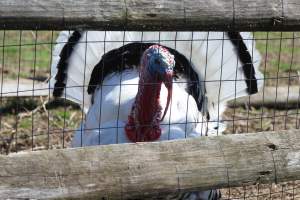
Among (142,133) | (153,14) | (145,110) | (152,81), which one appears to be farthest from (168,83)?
(153,14)

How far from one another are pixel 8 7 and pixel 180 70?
203 centimetres

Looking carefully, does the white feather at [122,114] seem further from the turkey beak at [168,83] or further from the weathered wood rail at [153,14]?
the weathered wood rail at [153,14]

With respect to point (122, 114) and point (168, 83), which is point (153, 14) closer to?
point (168, 83)

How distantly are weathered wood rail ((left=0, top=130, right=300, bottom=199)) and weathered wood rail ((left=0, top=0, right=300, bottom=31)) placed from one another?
1.52 feet

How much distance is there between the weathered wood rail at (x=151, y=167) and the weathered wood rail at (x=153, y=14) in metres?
0.46

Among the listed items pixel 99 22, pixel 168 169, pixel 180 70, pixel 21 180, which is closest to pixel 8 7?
pixel 99 22

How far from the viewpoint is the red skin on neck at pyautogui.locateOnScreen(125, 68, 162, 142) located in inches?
146

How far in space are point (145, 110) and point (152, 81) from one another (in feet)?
0.55

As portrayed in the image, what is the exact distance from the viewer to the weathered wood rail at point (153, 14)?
2545mm

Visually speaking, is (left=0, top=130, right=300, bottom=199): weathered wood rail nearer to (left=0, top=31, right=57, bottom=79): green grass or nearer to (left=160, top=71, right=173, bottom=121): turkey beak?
(left=160, top=71, right=173, bottom=121): turkey beak

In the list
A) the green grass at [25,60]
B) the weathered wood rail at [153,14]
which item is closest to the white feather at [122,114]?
the weathered wood rail at [153,14]

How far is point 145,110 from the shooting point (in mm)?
3799

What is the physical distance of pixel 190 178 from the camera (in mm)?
2732

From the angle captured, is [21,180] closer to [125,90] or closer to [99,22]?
[99,22]
